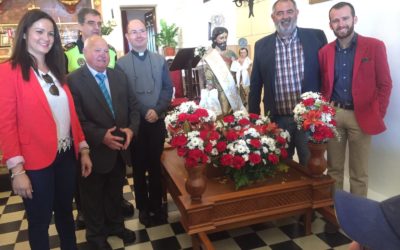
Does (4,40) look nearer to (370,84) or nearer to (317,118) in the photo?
(317,118)

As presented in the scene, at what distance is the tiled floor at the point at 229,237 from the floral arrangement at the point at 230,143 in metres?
0.45

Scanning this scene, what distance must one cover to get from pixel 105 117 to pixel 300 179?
4.36ft

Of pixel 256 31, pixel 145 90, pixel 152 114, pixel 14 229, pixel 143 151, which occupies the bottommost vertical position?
pixel 14 229

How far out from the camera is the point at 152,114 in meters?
2.35

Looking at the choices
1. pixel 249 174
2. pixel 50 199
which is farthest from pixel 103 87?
pixel 249 174

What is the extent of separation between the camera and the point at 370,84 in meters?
2.19

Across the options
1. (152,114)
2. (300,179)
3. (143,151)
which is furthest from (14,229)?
(300,179)

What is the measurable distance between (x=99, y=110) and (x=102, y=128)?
111 mm

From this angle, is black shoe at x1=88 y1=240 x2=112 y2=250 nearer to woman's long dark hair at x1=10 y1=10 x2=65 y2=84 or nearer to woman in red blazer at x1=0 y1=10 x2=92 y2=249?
woman in red blazer at x1=0 y1=10 x2=92 y2=249

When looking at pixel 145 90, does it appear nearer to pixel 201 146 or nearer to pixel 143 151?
pixel 143 151

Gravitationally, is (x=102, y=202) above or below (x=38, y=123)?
below

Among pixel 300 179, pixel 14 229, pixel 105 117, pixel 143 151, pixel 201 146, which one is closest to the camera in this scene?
pixel 201 146

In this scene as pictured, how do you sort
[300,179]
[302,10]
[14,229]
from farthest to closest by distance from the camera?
[302,10], [14,229], [300,179]

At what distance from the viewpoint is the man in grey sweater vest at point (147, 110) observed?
2.36 m
